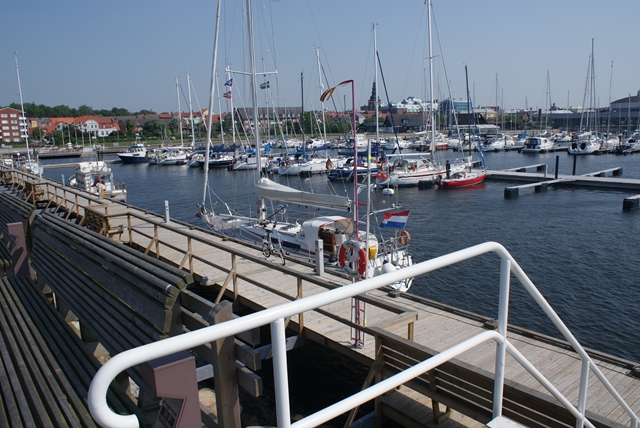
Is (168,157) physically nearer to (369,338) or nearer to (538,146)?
(538,146)

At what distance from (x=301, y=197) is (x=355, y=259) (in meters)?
Result: 6.08

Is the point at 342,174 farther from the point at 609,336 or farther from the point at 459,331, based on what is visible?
the point at 459,331

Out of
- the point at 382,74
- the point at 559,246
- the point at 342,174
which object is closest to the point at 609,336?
the point at 559,246

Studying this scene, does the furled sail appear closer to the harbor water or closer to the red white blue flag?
the red white blue flag

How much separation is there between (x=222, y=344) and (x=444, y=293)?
15.4m

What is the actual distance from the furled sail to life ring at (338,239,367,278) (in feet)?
11.4

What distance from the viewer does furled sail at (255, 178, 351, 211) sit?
56.9 feet

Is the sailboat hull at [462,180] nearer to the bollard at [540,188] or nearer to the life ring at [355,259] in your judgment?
the bollard at [540,188]

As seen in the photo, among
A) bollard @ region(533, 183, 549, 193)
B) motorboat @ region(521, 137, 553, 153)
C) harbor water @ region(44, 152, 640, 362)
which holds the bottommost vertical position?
harbor water @ region(44, 152, 640, 362)

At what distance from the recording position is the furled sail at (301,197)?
17.3 metres

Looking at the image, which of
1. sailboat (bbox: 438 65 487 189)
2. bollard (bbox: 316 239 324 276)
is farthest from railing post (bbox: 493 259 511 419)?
sailboat (bbox: 438 65 487 189)

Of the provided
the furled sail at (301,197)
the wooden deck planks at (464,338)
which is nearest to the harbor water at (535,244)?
the furled sail at (301,197)

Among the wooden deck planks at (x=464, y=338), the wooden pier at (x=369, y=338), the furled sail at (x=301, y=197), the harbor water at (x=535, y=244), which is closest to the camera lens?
the wooden pier at (x=369, y=338)

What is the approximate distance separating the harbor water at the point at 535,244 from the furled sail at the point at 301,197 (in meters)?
4.52
